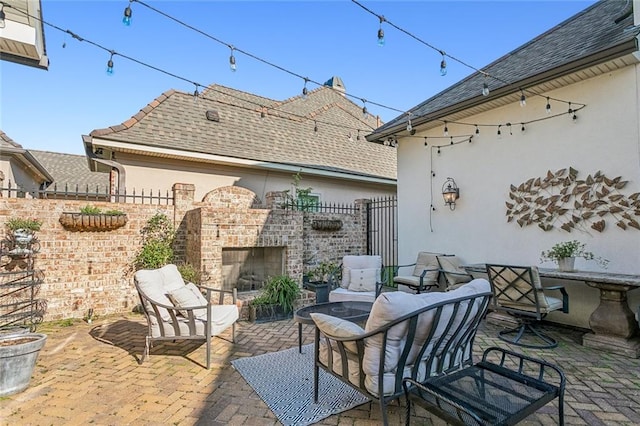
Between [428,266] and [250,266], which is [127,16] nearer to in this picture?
[250,266]

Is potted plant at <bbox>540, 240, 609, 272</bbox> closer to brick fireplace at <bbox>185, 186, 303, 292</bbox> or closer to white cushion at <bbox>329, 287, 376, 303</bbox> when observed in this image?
white cushion at <bbox>329, 287, 376, 303</bbox>

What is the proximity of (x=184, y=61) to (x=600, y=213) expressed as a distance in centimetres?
615

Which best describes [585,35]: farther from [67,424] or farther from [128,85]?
[67,424]

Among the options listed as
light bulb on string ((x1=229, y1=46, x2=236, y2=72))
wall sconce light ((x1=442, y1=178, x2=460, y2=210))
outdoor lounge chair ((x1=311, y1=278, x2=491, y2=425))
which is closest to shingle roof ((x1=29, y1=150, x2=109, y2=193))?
light bulb on string ((x1=229, y1=46, x2=236, y2=72))

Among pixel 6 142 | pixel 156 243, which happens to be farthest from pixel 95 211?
pixel 6 142

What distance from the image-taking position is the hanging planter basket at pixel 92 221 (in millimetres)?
5332

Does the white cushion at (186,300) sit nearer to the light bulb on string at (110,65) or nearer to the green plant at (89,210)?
the light bulb on string at (110,65)

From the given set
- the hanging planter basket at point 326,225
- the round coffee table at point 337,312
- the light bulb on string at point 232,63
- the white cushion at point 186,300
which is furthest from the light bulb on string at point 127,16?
the hanging planter basket at point 326,225

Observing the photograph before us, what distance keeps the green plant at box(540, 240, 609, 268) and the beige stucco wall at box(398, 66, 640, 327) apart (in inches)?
3.4

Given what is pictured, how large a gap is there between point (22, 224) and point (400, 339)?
578cm

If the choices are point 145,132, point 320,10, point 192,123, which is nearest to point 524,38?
point 320,10

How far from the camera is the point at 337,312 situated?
413cm

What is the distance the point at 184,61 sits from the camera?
441 cm

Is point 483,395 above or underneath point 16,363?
above
